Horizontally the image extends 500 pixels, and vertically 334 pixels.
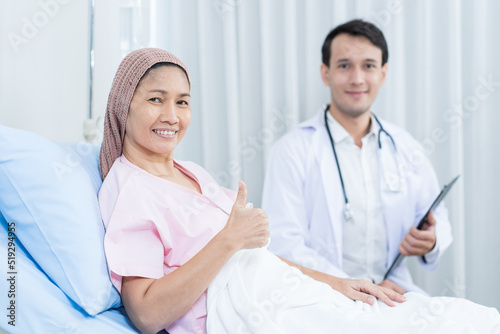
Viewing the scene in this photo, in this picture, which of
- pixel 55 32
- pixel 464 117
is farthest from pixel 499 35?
pixel 55 32

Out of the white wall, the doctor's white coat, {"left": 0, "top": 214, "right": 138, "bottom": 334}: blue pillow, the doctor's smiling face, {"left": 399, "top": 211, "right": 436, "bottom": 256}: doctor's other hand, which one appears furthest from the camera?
the doctor's smiling face

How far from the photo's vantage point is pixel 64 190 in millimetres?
1097

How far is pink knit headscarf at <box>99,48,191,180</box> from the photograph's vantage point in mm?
1216

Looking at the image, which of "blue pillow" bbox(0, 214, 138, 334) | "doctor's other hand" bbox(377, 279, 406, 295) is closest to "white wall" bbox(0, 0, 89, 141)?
"blue pillow" bbox(0, 214, 138, 334)

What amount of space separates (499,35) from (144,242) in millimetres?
1922

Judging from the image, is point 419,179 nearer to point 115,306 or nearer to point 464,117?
point 464,117

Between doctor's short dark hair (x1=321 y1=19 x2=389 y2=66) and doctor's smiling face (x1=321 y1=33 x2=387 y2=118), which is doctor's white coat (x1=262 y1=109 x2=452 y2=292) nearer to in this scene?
doctor's smiling face (x1=321 y1=33 x2=387 y2=118)


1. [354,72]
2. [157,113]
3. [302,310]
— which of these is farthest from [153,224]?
[354,72]

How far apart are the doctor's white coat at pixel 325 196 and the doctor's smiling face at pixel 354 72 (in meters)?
0.14

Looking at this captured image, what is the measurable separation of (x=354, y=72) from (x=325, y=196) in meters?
0.56

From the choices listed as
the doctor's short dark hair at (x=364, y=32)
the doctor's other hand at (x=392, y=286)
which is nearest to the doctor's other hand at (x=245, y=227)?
the doctor's other hand at (x=392, y=286)

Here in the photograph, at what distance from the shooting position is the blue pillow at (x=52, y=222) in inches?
41.4

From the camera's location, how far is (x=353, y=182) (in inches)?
80.7

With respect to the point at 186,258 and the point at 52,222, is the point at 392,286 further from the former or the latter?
the point at 52,222
